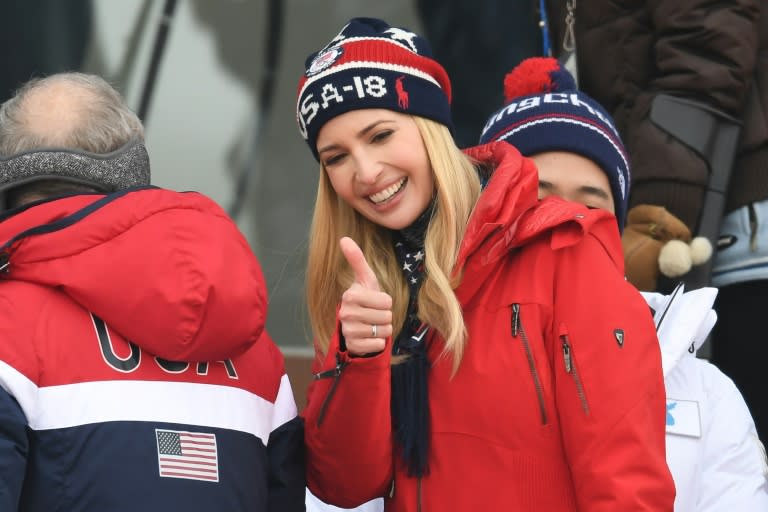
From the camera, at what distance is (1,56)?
349 centimetres

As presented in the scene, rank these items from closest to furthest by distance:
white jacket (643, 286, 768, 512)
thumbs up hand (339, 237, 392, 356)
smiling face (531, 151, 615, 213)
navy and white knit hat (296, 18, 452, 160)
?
1. thumbs up hand (339, 237, 392, 356)
2. navy and white knit hat (296, 18, 452, 160)
3. white jacket (643, 286, 768, 512)
4. smiling face (531, 151, 615, 213)

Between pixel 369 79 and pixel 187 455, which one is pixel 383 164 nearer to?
pixel 369 79

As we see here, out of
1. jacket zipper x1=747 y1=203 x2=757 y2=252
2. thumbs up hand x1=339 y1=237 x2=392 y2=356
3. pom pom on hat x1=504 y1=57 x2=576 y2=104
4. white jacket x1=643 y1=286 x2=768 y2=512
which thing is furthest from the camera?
jacket zipper x1=747 y1=203 x2=757 y2=252

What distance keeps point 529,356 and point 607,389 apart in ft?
0.49

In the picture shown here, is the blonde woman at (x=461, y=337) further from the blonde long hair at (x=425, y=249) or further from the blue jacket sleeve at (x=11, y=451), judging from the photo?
the blue jacket sleeve at (x=11, y=451)

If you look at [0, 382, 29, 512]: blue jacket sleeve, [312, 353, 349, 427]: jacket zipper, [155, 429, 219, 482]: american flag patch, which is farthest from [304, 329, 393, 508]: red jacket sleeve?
[0, 382, 29, 512]: blue jacket sleeve

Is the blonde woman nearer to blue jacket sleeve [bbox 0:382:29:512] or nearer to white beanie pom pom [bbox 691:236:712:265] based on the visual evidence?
blue jacket sleeve [bbox 0:382:29:512]

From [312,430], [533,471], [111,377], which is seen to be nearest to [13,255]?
[111,377]

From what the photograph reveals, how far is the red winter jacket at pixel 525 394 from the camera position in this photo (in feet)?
6.28

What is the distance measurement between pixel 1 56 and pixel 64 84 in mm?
1686

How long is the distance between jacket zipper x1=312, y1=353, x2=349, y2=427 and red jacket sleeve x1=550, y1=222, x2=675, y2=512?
38cm

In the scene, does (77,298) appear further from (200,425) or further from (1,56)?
(1,56)

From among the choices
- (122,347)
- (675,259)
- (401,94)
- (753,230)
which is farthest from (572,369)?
(753,230)

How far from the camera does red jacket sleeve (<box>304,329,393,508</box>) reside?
194 centimetres
